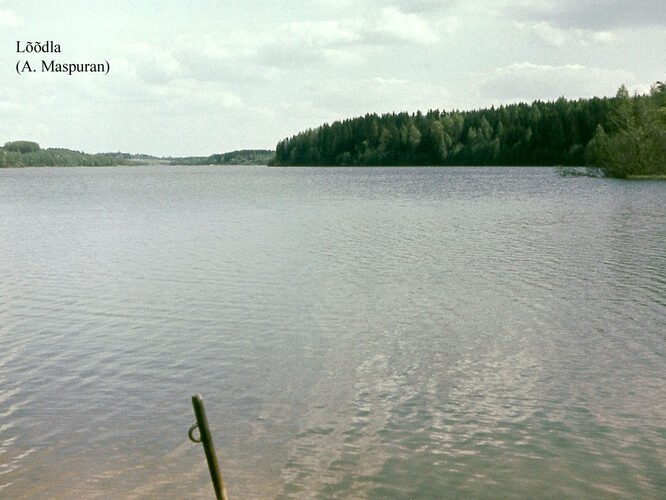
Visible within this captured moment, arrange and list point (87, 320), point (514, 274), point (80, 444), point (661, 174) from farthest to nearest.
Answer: point (661, 174)
point (514, 274)
point (87, 320)
point (80, 444)

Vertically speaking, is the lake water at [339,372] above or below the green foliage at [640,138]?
below

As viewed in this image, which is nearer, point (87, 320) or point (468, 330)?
point (468, 330)

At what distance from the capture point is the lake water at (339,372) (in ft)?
34.4

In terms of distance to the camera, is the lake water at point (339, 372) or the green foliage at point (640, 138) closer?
the lake water at point (339, 372)

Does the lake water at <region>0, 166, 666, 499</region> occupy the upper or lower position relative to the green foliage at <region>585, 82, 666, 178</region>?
lower

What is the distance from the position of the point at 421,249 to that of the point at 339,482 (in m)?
26.5

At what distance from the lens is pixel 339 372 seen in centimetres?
1550

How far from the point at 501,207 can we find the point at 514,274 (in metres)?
38.1

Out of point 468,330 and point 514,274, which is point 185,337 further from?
point 514,274

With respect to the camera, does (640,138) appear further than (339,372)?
Yes

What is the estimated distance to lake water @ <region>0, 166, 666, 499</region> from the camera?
10.5 metres

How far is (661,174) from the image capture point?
105 meters

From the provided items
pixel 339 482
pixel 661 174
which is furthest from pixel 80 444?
pixel 661 174

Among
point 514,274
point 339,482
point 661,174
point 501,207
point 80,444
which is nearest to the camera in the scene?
point 339,482
